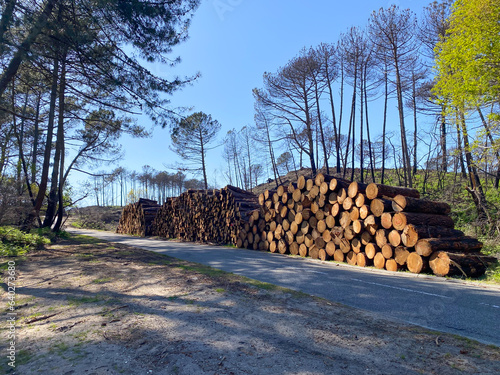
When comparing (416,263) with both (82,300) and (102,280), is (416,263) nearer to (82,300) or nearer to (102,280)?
(102,280)

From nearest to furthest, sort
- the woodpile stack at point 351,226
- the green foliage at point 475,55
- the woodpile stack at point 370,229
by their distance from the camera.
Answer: the woodpile stack at point 370,229, the woodpile stack at point 351,226, the green foliage at point 475,55

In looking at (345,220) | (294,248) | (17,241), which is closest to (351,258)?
(345,220)

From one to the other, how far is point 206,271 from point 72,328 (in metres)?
3.90

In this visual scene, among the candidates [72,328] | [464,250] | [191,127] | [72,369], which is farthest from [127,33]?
[464,250]

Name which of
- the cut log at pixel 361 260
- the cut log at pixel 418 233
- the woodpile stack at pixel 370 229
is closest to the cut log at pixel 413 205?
the woodpile stack at pixel 370 229

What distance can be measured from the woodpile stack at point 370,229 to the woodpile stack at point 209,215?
9.71 feet

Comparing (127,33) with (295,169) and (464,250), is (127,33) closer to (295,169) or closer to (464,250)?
(464,250)

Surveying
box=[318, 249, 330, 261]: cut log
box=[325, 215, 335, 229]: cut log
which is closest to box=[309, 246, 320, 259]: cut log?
box=[318, 249, 330, 261]: cut log

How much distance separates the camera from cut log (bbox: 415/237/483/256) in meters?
7.68

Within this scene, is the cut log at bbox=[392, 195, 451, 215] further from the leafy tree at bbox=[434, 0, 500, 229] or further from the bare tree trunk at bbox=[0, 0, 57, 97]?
the bare tree trunk at bbox=[0, 0, 57, 97]

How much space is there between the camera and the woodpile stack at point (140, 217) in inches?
1033

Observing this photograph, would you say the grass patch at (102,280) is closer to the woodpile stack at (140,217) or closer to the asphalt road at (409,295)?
the asphalt road at (409,295)

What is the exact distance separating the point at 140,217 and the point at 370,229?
22.2 metres

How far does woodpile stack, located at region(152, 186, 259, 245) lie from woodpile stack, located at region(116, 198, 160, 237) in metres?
3.64
